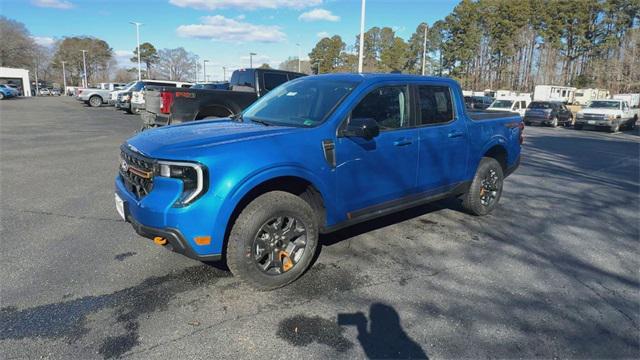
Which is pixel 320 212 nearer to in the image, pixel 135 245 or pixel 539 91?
pixel 135 245

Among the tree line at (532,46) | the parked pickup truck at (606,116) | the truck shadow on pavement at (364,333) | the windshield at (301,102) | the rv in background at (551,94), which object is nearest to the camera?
the truck shadow on pavement at (364,333)

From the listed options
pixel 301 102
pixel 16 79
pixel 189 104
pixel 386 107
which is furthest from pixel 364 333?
pixel 16 79

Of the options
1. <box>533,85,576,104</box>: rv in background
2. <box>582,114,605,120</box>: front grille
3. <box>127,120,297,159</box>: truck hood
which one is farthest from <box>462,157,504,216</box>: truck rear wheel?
<box>533,85,576,104</box>: rv in background

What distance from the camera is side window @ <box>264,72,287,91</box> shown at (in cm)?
1109

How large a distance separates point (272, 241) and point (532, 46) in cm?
7395

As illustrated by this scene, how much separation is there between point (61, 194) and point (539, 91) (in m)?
43.8

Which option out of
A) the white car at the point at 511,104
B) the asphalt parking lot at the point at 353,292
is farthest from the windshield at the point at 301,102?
the white car at the point at 511,104

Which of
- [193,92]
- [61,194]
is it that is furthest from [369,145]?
[193,92]

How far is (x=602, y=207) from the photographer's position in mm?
6336

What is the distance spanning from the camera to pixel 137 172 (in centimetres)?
330

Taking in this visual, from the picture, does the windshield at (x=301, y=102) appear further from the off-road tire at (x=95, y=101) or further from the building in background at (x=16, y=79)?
the building in background at (x=16, y=79)

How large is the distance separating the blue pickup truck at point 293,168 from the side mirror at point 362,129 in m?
0.01

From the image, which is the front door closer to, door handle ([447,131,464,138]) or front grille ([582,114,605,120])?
door handle ([447,131,464,138])

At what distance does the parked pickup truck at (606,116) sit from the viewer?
22.7 m
